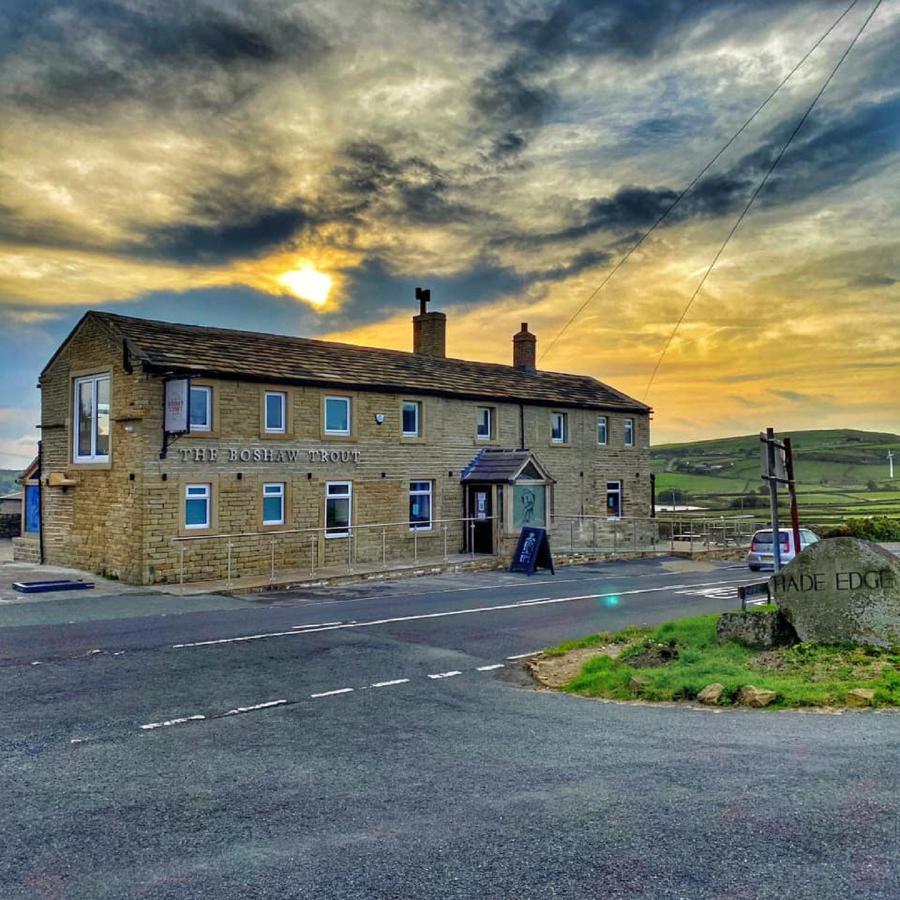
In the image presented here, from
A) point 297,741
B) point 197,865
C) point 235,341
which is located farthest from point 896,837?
point 235,341

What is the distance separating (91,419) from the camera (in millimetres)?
23984

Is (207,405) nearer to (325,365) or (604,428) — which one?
(325,365)

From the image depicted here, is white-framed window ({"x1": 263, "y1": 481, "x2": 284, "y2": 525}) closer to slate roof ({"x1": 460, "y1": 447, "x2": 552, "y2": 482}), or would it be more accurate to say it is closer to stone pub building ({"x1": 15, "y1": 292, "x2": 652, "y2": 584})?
stone pub building ({"x1": 15, "y1": 292, "x2": 652, "y2": 584})

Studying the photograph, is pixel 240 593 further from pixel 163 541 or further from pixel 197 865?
pixel 197 865

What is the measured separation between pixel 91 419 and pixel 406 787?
2114 cm

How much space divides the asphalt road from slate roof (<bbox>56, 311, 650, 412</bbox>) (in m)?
12.5

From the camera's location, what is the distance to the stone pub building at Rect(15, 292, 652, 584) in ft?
71.2

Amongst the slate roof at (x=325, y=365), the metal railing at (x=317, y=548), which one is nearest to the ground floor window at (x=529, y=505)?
the metal railing at (x=317, y=548)

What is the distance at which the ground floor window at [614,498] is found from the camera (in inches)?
1429

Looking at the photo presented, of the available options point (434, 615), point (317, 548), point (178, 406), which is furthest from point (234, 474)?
point (434, 615)

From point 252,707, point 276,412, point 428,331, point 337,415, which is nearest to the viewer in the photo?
point 252,707

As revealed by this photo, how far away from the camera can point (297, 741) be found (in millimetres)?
7477

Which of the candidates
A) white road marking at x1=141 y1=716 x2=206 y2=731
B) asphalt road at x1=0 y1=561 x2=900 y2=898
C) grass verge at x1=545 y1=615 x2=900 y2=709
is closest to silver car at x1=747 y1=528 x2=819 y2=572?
grass verge at x1=545 y1=615 x2=900 y2=709

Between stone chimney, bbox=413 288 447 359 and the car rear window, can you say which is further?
stone chimney, bbox=413 288 447 359
